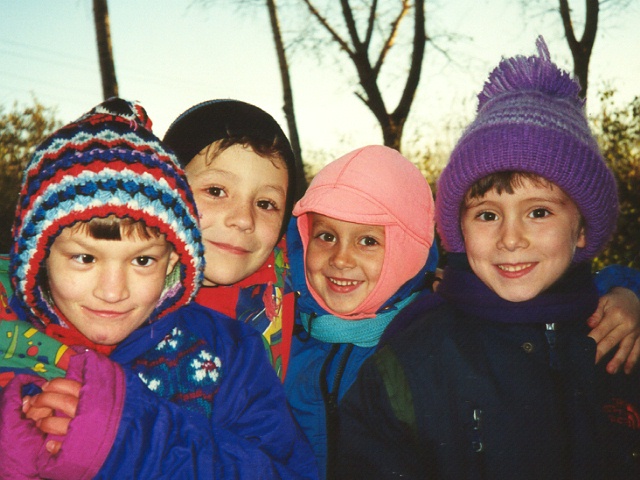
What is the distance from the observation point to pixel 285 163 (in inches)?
97.3

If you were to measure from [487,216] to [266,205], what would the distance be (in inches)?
38.5

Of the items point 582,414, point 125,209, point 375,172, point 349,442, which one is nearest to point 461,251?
point 375,172

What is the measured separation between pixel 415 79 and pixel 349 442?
27.9 ft

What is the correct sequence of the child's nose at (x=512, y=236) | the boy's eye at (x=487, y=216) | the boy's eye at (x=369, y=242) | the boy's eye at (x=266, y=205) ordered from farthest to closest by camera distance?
1. the boy's eye at (x=369, y=242)
2. the boy's eye at (x=266, y=205)
3. the boy's eye at (x=487, y=216)
4. the child's nose at (x=512, y=236)

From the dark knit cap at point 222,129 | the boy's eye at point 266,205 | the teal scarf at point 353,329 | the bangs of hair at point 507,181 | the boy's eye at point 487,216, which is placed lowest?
the teal scarf at point 353,329

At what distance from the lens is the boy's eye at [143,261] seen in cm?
179

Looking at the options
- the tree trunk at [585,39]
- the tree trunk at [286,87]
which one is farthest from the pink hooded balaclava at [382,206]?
the tree trunk at [585,39]

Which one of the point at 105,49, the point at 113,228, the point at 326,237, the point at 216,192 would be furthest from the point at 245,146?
the point at 105,49

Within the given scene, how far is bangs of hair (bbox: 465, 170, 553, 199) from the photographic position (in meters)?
2.01

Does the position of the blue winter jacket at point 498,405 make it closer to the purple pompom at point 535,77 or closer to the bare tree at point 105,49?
the purple pompom at point 535,77

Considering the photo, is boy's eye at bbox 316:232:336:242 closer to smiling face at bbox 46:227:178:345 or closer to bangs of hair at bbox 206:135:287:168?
bangs of hair at bbox 206:135:287:168

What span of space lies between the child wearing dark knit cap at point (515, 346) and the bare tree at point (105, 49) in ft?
20.2

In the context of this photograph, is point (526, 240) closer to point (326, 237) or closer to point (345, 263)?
point (345, 263)

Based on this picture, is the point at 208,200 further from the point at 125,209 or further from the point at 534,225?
the point at 534,225
